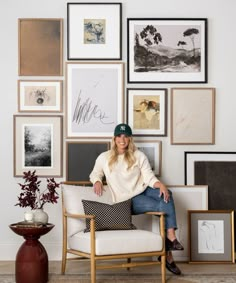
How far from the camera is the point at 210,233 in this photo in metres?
5.89

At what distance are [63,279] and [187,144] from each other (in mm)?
1883

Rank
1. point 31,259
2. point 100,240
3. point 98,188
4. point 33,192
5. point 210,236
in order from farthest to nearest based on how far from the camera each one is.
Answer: point 210,236, point 33,192, point 98,188, point 31,259, point 100,240

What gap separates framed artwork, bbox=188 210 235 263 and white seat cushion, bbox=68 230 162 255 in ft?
3.55

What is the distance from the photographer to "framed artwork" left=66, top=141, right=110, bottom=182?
5.92 meters

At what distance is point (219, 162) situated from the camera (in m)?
5.95

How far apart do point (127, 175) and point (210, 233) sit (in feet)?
3.60

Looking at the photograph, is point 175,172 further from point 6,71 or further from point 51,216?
point 6,71

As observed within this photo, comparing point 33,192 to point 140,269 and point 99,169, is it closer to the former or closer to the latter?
point 99,169

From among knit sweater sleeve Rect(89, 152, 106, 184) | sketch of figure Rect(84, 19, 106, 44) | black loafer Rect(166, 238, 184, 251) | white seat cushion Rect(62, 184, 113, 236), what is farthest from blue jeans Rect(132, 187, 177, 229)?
sketch of figure Rect(84, 19, 106, 44)

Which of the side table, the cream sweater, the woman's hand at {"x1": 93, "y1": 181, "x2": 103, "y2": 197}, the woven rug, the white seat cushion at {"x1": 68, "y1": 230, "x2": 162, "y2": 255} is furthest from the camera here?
the cream sweater

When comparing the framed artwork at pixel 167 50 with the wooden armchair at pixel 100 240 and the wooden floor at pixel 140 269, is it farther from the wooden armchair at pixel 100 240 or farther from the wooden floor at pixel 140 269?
the wooden floor at pixel 140 269

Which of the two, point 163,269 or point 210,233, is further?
point 210,233

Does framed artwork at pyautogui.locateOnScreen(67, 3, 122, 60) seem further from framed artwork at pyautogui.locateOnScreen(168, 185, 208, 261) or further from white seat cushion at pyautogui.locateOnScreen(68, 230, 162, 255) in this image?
white seat cushion at pyautogui.locateOnScreen(68, 230, 162, 255)

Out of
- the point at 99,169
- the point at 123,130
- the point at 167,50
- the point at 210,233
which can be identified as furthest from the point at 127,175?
the point at 167,50
